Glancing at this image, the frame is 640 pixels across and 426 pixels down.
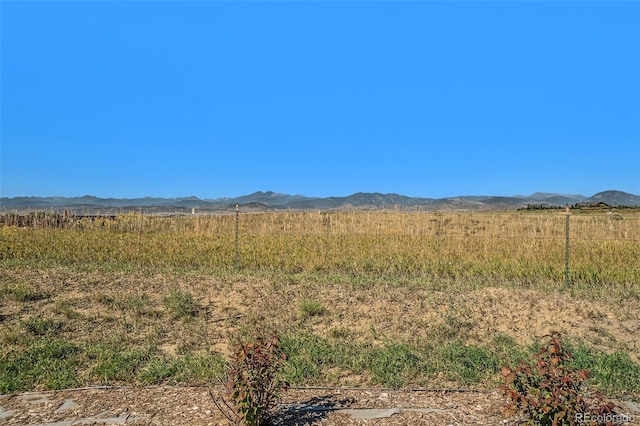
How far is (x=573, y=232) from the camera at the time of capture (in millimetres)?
18078

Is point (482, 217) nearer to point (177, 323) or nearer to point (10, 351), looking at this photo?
point (177, 323)

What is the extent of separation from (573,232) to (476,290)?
494 inches

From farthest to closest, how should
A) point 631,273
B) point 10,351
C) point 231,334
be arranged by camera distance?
1. point 631,273
2. point 231,334
3. point 10,351

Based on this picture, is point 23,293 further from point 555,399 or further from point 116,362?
point 555,399

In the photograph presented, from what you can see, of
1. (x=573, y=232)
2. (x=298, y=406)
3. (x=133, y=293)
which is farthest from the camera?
(x=573, y=232)

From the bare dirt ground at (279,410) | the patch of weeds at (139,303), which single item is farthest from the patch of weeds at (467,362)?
the patch of weeds at (139,303)

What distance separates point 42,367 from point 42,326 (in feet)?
5.24

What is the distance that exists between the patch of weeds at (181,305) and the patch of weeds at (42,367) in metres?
1.55

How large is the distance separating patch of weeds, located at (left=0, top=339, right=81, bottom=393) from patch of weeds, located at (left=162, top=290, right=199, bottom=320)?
1.55m

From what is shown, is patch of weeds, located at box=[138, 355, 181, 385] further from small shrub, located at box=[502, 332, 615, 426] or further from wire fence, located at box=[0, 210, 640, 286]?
wire fence, located at box=[0, 210, 640, 286]

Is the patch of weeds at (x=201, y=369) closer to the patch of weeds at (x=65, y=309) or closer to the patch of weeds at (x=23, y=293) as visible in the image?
the patch of weeds at (x=65, y=309)

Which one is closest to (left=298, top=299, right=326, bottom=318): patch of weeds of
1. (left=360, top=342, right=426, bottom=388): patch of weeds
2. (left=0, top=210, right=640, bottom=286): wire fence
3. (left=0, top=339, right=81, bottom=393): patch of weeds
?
(left=360, top=342, right=426, bottom=388): patch of weeds

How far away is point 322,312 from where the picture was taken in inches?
266

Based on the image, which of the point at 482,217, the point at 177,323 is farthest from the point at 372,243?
the point at 482,217
